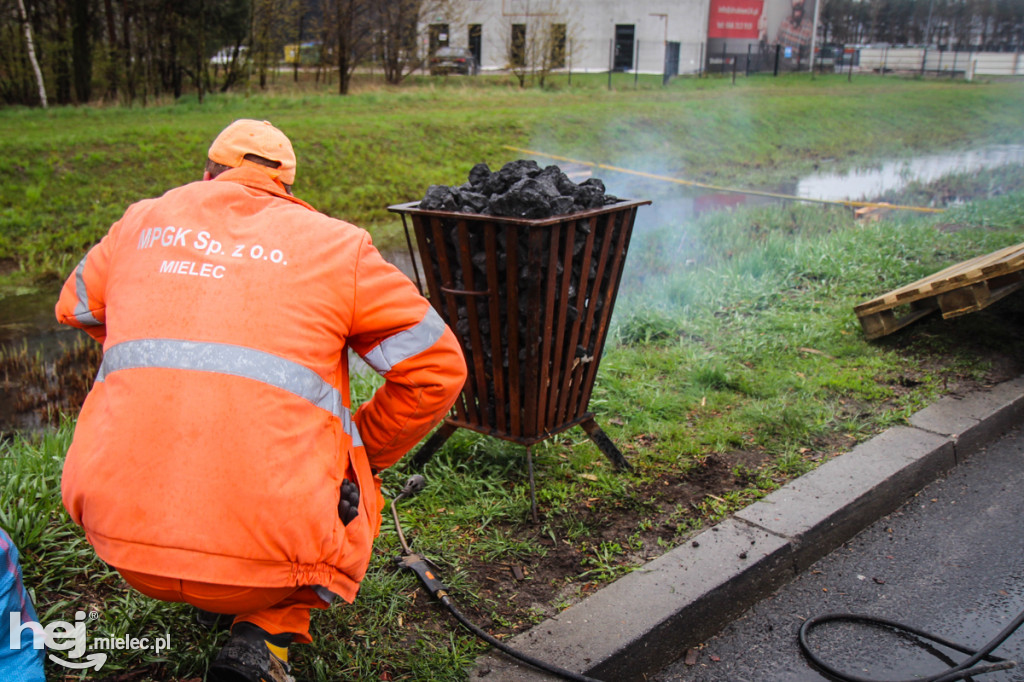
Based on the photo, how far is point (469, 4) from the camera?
23594 millimetres

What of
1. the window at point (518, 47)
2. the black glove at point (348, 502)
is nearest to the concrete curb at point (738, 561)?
the black glove at point (348, 502)

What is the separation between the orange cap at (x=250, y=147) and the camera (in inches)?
87.0

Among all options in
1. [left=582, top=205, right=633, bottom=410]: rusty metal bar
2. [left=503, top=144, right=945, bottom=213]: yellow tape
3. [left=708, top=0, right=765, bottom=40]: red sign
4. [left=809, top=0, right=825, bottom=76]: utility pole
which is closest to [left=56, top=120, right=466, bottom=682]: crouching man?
[left=582, top=205, right=633, bottom=410]: rusty metal bar

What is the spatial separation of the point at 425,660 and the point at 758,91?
25.5 metres

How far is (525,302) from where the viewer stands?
3018mm

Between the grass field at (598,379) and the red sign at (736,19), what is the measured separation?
1642 cm

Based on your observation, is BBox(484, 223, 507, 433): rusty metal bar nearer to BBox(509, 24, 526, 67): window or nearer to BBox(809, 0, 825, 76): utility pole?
BBox(509, 24, 526, 67): window

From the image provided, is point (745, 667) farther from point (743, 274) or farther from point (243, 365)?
point (743, 274)

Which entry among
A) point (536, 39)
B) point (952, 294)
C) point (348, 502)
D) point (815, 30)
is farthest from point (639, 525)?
point (815, 30)

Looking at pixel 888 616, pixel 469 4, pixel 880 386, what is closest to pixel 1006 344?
pixel 880 386

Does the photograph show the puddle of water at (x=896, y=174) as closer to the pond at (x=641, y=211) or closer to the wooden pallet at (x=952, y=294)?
the pond at (x=641, y=211)

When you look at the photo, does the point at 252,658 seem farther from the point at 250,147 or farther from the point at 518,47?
the point at 518,47

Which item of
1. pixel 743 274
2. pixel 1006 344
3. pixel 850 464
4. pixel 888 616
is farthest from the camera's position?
pixel 743 274

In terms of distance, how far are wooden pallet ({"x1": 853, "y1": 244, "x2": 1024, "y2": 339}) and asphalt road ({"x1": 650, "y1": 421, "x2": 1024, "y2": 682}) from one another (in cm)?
125
